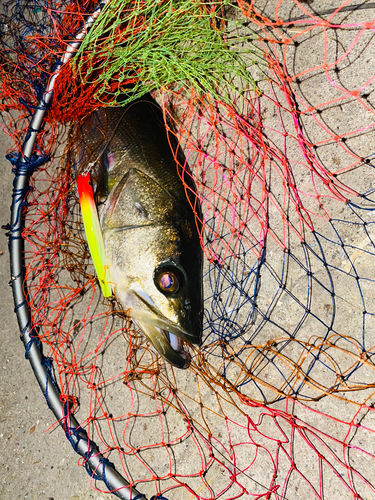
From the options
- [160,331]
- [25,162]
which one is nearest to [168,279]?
[160,331]

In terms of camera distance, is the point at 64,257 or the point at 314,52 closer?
the point at 314,52

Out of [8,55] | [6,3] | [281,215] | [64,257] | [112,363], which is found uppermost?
[6,3]

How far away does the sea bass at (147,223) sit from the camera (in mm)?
2105

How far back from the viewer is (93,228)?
222 cm

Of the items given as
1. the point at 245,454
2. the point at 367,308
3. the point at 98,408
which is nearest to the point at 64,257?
the point at 98,408

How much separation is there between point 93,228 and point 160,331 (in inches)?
31.5

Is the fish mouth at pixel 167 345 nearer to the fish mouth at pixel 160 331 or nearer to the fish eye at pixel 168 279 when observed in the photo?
the fish mouth at pixel 160 331

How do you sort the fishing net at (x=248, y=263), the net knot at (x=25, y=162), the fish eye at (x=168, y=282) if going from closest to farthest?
the fish eye at (x=168, y=282), the fishing net at (x=248, y=263), the net knot at (x=25, y=162)

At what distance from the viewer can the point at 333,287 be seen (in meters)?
2.28

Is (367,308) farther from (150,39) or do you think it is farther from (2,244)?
(2,244)

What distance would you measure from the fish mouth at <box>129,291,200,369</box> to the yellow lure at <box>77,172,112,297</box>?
0.85 ft

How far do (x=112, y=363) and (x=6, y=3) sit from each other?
3273mm

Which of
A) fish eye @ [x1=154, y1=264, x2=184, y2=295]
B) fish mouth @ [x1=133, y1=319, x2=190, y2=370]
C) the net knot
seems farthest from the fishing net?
fish eye @ [x1=154, y1=264, x2=184, y2=295]

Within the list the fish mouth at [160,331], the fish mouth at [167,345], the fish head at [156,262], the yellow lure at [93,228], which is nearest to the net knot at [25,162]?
the yellow lure at [93,228]
